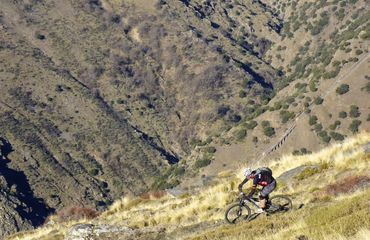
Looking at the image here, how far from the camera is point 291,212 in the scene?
1525 centimetres

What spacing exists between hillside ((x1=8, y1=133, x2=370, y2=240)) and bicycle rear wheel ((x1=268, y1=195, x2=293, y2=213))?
292 millimetres

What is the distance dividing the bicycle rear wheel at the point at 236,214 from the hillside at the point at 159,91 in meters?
57.9

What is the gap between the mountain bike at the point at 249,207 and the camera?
626 inches

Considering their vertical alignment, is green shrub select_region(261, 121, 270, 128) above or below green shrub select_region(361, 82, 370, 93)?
below

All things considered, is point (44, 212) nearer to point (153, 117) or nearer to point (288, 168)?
point (153, 117)

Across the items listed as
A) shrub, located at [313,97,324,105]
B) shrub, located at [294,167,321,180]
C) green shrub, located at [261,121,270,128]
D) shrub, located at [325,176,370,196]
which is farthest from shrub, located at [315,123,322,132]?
shrub, located at [325,176,370,196]

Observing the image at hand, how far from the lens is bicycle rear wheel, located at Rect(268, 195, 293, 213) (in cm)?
1588

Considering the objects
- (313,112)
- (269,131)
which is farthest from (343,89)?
(269,131)

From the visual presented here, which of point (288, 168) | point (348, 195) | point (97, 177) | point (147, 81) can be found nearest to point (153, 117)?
point (147, 81)

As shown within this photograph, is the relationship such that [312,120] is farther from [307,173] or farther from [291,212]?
[291,212]

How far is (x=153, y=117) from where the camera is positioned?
128625 millimetres

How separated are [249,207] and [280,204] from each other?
0.96m

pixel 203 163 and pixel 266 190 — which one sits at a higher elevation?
pixel 266 190

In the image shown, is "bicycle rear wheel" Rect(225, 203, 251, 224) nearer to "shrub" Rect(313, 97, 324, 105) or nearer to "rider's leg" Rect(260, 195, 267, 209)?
"rider's leg" Rect(260, 195, 267, 209)
